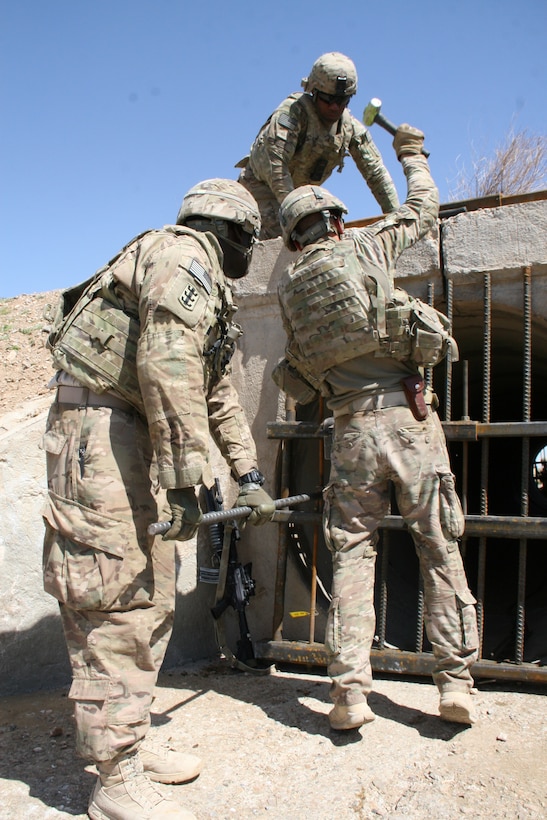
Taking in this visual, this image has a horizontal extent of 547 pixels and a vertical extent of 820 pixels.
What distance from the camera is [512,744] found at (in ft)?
8.50

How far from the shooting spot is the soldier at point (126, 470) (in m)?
2.08

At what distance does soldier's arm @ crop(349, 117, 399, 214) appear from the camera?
14.6 feet

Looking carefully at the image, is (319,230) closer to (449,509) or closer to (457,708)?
(449,509)

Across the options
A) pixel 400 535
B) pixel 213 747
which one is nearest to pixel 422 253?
pixel 213 747

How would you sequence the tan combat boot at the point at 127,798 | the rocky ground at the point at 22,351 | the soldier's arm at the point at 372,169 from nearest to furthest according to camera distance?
the tan combat boot at the point at 127,798 → the soldier's arm at the point at 372,169 → the rocky ground at the point at 22,351

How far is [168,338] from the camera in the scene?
2.10m

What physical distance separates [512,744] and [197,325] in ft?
6.39

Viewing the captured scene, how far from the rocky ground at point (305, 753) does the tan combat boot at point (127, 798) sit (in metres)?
0.15

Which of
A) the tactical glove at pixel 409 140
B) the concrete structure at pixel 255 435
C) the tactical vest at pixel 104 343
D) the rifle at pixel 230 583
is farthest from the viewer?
the rifle at pixel 230 583

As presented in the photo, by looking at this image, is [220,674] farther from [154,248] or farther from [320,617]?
[154,248]

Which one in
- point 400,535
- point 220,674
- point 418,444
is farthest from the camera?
point 400,535

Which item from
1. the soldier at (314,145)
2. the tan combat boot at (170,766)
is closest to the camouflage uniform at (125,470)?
the tan combat boot at (170,766)

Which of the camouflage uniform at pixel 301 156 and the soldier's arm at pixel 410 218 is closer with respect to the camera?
the soldier's arm at pixel 410 218

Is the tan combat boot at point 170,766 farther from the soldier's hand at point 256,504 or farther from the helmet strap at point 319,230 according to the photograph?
the helmet strap at point 319,230
